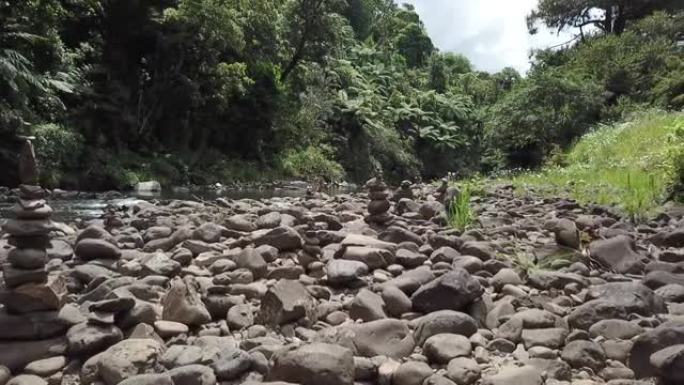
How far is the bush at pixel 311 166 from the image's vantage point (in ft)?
77.7

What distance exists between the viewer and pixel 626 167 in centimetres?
1073

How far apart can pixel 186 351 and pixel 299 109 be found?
22.6m

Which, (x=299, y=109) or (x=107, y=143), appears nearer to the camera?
(x=107, y=143)

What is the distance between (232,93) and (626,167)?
14.1 metres

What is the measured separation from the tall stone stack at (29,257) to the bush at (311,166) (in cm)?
2003

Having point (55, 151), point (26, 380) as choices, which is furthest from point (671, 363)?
point (55, 151)

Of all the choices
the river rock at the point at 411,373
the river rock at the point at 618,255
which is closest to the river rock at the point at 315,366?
the river rock at the point at 411,373

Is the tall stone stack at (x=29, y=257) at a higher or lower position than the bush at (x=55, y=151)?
lower

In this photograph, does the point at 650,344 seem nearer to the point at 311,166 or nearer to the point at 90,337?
the point at 90,337

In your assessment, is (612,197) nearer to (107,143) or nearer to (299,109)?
(107,143)

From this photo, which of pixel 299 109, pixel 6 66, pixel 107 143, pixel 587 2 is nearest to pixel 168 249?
pixel 6 66

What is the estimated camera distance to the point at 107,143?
59.2 feet

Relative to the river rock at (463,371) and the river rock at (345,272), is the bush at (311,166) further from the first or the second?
the river rock at (463,371)

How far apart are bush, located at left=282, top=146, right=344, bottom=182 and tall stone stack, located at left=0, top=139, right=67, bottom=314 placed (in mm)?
20028
